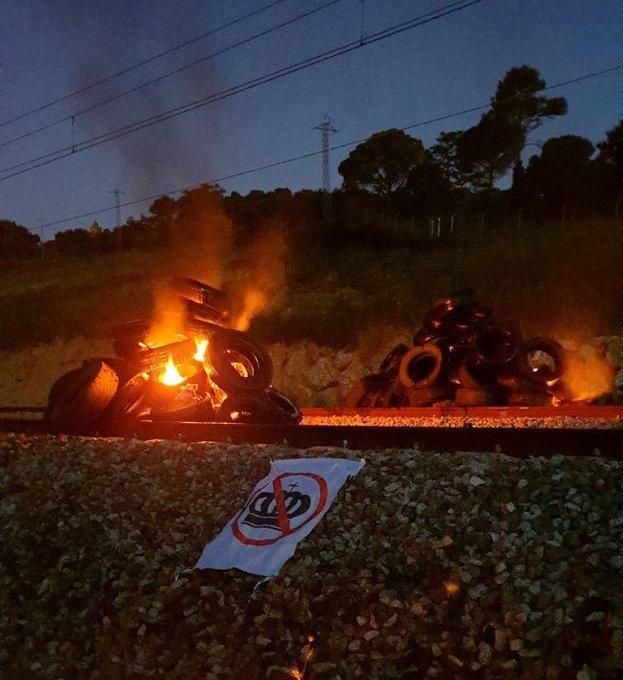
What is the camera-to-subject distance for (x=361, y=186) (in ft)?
141

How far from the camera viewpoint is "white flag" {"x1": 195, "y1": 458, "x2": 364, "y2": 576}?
16.5 feet

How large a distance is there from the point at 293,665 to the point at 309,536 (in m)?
0.94

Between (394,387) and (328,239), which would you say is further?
(328,239)

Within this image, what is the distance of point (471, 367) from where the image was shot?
1298 cm

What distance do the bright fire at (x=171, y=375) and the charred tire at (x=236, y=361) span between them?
0.47 m

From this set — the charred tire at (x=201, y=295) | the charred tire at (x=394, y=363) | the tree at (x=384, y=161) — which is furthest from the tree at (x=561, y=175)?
the charred tire at (x=201, y=295)

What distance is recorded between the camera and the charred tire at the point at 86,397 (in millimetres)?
9742

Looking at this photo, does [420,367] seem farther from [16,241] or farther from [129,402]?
[16,241]

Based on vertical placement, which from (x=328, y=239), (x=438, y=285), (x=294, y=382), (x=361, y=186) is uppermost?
(x=361, y=186)

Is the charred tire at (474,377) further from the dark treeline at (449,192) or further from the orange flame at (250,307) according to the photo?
→ the dark treeline at (449,192)

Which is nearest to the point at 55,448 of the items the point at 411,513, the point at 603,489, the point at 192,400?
the point at 192,400

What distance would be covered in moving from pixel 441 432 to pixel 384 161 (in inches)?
1481

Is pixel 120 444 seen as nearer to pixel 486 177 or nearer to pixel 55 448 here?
pixel 55 448

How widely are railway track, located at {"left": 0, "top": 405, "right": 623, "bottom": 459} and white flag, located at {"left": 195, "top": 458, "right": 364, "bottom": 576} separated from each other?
118 centimetres
